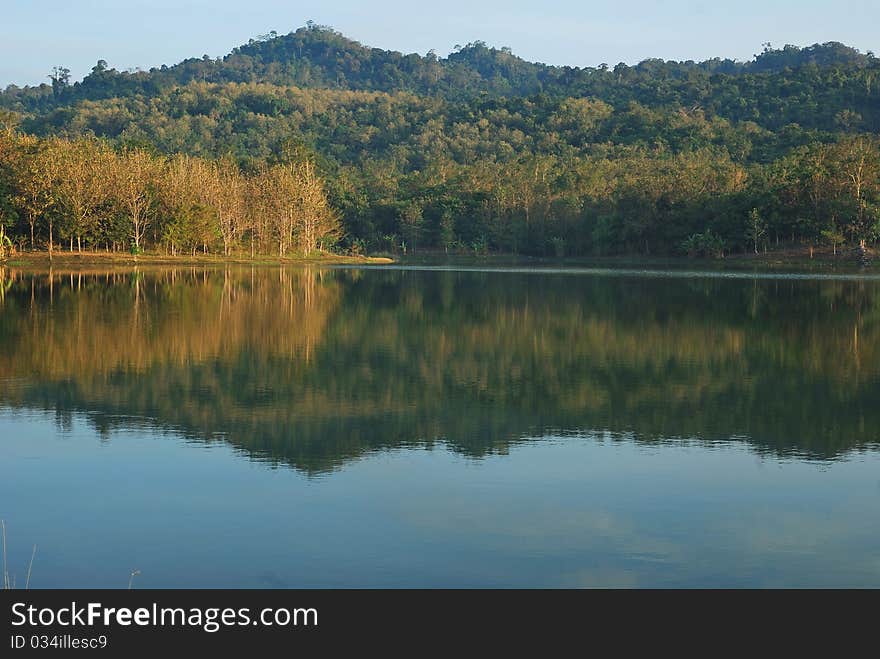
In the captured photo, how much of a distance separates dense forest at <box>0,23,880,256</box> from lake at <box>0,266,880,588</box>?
48.3 metres

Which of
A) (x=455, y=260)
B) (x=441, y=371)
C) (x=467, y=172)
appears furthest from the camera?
(x=467, y=172)

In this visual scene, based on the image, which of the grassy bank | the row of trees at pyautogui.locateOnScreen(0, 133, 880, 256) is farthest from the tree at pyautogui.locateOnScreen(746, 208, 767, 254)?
the grassy bank

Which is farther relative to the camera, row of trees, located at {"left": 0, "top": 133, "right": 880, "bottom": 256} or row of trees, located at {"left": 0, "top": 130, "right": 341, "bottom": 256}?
row of trees, located at {"left": 0, "top": 133, "right": 880, "bottom": 256}

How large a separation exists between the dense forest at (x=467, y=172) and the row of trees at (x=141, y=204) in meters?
0.17

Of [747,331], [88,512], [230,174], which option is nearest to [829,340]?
[747,331]

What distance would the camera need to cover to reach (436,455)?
13.1 m

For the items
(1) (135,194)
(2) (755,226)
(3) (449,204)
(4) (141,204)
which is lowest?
(2) (755,226)

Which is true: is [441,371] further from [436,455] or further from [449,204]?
[449,204]

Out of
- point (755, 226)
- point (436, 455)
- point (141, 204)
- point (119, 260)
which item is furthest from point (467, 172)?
point (436, 455)

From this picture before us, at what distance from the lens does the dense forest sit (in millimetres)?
75562

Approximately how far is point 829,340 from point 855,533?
1765 cm

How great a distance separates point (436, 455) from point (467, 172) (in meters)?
106

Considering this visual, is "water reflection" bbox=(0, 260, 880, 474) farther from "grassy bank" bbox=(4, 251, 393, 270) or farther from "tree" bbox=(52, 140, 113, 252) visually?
"tree" bbox=(52, 140, 113, 252)

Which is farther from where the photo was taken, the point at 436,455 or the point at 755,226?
the point at 755,226
